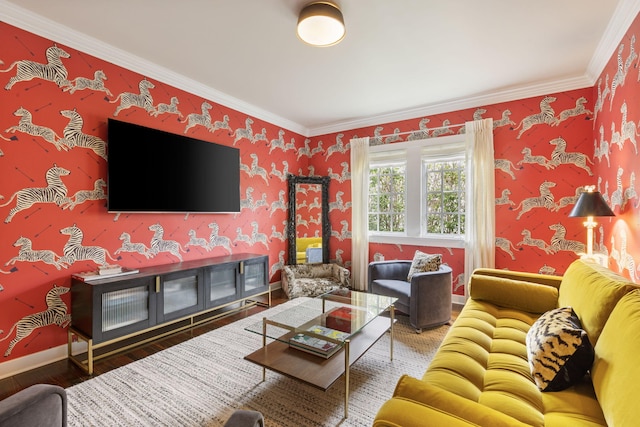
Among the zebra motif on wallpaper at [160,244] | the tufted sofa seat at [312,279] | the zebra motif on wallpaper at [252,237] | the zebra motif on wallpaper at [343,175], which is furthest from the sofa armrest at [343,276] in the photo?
the zebra motif on wallpaper at [160,244]

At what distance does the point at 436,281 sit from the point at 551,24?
8.09ft

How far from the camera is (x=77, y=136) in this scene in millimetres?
2525

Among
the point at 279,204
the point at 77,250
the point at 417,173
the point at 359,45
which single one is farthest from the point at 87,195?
the point at 417,173

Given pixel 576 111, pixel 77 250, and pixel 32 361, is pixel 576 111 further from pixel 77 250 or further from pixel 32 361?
pixel 32 361

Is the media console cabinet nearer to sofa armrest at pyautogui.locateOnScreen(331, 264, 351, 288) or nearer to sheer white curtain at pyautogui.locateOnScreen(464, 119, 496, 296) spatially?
sofa armrest at pyautogui.locateOnScreen(331, 264, 351, 288)

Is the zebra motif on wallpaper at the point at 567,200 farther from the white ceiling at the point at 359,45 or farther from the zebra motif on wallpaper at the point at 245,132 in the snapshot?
the zebra motif on wallpaper at the point at 245,132

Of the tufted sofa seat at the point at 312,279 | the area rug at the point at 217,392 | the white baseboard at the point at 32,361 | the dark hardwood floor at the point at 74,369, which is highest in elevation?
the tufted sofa seat at the point at 312,279

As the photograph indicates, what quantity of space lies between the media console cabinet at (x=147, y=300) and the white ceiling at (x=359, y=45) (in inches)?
81.9

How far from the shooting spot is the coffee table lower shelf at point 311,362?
171 cm

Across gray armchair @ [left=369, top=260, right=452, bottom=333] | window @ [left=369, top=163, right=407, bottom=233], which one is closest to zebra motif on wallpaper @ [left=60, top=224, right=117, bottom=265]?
gray armchair @ [left=369, top=260, right=452, bottom=333]

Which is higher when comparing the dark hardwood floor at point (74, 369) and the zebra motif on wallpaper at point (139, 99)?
the zebra motif on wallpaper at point (139, 99)

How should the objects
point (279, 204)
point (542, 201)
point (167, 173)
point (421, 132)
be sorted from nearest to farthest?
point (167, 173), point (542, 201), point (421, 132), point (279, 204)

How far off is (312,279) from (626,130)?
372 centimetres

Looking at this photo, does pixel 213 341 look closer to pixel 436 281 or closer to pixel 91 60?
pixel 436 281
